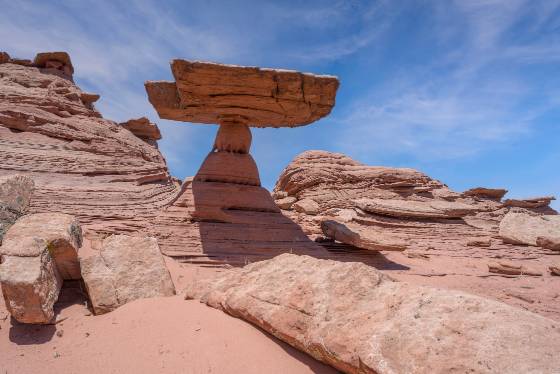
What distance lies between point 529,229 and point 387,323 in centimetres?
1481

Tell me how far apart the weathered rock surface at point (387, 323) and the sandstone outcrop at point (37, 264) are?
2.41 meters

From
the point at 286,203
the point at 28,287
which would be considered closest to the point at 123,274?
the point at 28,287

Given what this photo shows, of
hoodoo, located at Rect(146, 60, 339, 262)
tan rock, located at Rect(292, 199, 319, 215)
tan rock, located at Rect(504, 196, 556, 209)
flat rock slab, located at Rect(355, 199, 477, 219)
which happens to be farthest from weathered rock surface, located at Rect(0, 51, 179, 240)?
tan rock, located at Rect(504, 196, 556, 209)

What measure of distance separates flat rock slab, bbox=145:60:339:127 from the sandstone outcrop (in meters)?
4.99

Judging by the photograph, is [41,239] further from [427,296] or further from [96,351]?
[427,296]

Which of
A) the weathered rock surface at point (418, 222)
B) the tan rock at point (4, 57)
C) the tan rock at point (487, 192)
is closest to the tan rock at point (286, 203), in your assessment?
the weathered rock surface at point (418, 222)

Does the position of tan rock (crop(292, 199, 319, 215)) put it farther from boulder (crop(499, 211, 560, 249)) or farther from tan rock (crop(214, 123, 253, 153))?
boulder (crop(499, 211, 560, 249))

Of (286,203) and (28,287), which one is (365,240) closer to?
(28,287)

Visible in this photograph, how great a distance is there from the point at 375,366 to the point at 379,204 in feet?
44.5

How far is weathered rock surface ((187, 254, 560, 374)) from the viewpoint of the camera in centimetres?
208

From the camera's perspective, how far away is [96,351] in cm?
366

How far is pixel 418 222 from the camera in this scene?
49.3 feet

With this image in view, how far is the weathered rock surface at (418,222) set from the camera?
8828mm

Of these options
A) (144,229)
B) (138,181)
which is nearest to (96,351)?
(144,229)
